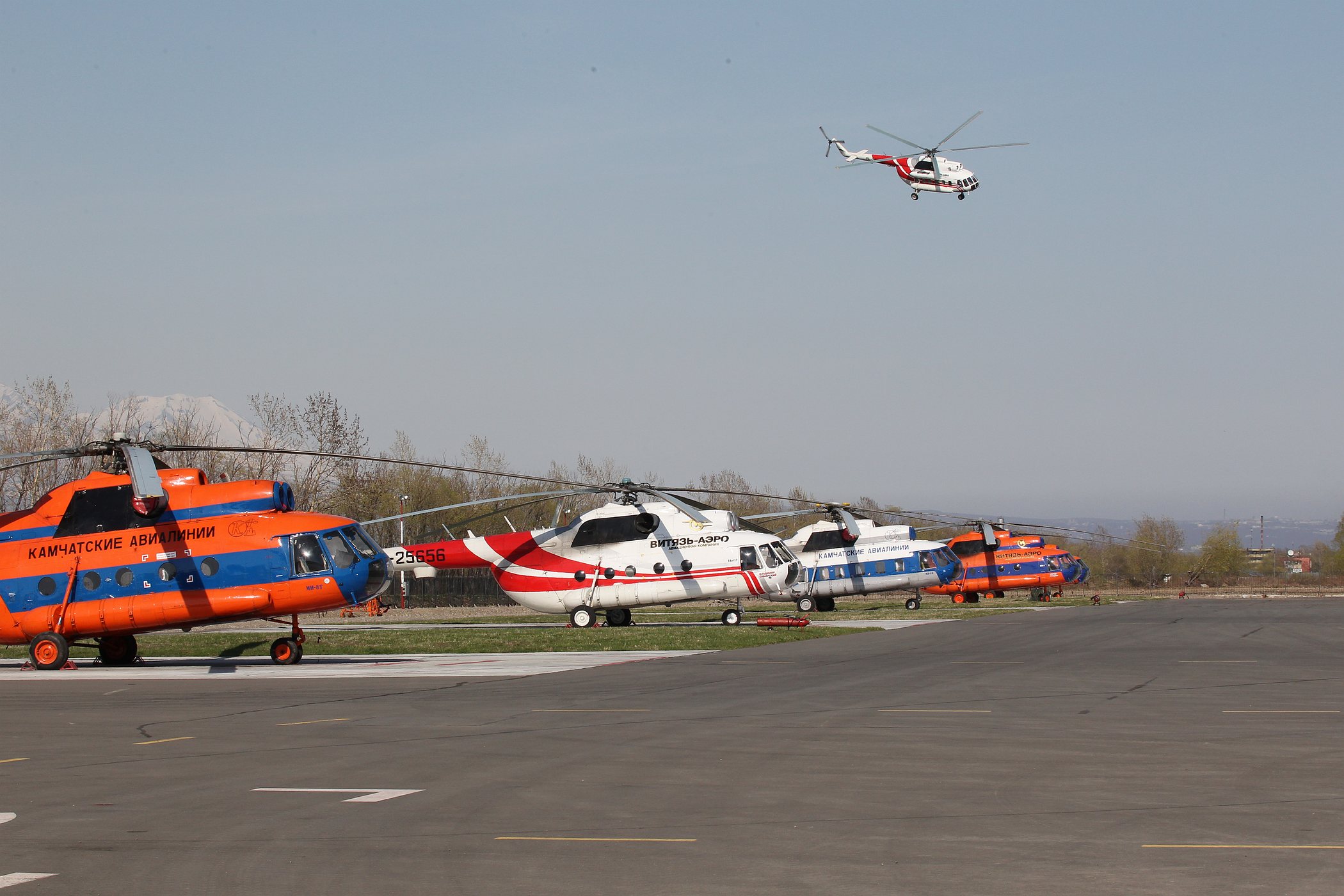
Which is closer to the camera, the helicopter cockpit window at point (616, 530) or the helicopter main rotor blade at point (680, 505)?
the helicopter main rotor blade at point (680, 505)

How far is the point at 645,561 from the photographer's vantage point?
1564 inches

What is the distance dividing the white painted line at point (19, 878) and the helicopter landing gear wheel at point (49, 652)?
19.3 m

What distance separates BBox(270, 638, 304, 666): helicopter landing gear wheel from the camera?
2639 cm

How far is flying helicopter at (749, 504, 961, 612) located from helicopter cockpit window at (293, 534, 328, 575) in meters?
31.5

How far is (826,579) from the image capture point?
5528 centimetres

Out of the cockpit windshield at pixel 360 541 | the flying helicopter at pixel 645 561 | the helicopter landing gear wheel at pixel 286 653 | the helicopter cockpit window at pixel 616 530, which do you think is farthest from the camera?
the helicopter cockpit window at pixel 616 530

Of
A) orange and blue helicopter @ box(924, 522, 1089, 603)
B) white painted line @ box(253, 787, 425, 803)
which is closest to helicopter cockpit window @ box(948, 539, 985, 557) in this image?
orange and blue helicopter @ box(924, 522, 1089, 603)

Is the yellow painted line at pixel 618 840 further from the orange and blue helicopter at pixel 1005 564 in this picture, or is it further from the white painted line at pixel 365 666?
the orange and blue helicopter at pixel 1005 564

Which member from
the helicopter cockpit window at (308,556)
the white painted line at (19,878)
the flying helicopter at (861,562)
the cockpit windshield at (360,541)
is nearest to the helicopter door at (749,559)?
the flying helicopter at (861,562)

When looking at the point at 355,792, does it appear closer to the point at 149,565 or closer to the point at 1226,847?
the point at 1226,847

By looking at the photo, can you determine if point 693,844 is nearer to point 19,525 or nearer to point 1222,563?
point 19,525

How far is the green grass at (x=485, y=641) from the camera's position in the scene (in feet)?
97.0

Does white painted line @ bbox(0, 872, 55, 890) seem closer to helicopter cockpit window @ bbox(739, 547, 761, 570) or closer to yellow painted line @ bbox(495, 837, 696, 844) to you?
yellow painted line @ bbox(495, 837, 696, 844)

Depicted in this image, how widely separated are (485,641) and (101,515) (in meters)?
10.2
